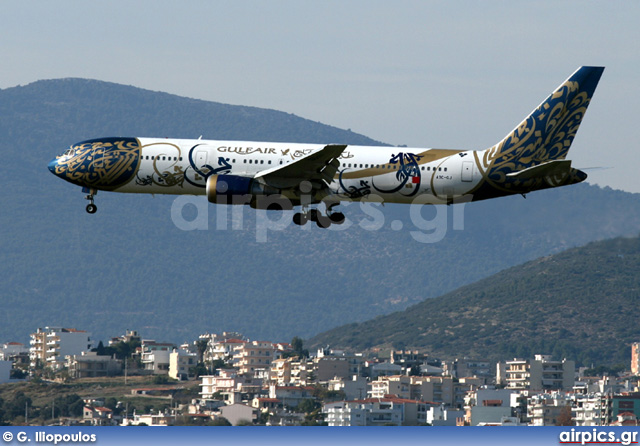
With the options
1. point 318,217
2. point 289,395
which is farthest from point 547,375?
point 318,217

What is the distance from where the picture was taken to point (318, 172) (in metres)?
59.9

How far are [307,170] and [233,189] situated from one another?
4.04 metres

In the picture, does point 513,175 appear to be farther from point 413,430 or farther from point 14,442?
point 14,442

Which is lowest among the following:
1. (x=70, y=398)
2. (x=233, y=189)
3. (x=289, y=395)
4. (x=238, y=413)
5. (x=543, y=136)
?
(x=238, y=413)

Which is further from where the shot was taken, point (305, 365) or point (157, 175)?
point (305, 365)

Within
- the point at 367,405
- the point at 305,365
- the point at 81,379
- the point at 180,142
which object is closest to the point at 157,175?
the point at 180,142

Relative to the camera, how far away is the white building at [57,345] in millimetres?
192875

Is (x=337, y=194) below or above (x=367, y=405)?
above

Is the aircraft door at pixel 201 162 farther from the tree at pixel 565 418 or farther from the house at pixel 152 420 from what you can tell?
the tree at pixel 565 418

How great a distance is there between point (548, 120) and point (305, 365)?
10761cm

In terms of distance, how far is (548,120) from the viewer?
6362cm

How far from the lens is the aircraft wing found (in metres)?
58.2

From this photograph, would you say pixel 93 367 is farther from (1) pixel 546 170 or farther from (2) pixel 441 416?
(1) pixel 546 170

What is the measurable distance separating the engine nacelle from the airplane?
53mm
